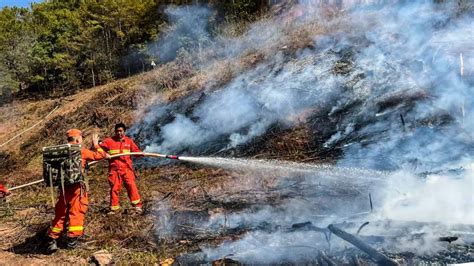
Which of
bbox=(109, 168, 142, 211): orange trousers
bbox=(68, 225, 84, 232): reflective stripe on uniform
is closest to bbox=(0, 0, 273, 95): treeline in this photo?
bbox=(109, 168, 142, 211): orange trousers

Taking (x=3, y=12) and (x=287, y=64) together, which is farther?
(x=3, y=12)

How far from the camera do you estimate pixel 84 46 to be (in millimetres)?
22703

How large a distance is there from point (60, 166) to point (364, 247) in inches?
155

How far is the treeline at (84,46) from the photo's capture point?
2167cm

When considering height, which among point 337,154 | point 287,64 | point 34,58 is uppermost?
point 34,58

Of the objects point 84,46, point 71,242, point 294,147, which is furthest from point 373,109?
point 84,46

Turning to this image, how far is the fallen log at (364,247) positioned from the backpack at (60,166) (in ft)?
11.2

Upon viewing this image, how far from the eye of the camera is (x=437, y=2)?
1159 centimetres

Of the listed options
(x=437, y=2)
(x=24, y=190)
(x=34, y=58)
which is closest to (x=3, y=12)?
(x=34, y=58)

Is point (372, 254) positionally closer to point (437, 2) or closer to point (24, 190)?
point (24, 190)

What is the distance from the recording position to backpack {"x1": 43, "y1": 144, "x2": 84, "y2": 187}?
18.1 ft

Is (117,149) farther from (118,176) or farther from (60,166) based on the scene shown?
(60,166)

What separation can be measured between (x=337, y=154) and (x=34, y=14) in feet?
100

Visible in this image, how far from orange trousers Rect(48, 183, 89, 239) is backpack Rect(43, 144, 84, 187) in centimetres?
19
